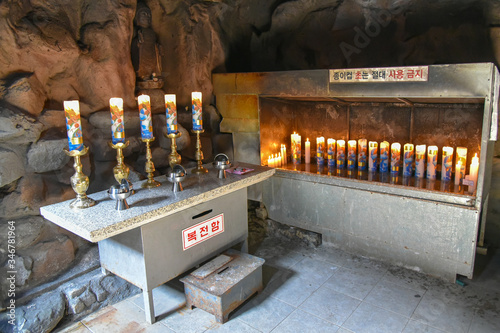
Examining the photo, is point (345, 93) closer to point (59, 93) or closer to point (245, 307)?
point (245, 307)

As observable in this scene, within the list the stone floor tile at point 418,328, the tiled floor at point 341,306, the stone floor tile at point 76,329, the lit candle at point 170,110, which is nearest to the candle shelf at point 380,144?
the tiled floor at point 341,306

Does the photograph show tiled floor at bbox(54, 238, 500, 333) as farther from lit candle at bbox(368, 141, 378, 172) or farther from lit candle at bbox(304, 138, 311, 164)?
lit candle at bbox(304, 138, 311, 164)

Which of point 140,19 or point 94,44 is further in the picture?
point 140,19

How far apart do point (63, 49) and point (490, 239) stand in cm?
473

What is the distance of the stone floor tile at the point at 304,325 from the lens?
3.00 m

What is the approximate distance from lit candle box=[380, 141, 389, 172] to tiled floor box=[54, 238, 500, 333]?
1.08 m

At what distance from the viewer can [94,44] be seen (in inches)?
141

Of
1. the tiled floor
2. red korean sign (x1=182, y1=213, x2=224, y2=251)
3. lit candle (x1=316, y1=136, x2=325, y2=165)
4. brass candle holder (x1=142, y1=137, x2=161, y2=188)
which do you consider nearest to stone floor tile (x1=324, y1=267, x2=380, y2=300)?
the tiled floor

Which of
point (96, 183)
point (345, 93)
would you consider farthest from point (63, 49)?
point (345, 93)

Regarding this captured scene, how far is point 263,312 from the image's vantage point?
3.23 meters

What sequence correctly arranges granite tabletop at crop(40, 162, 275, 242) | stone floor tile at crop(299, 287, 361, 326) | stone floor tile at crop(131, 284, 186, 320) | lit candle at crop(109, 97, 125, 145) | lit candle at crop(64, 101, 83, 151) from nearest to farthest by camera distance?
granite tabletop at crop(40, 162, 275, 242), lit candle at crop(64, 101, 83, 151), lit candle at crop(109, 97, 125, 145), stone floor tile at crop(299, 287, 361, 326), stone floor tile at crop(131, 284, 186, 320)

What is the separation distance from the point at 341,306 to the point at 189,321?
4.21 feet

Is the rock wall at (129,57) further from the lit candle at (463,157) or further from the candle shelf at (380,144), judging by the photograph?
the lit candle at (463,157)

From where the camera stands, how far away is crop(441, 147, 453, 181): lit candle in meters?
3.91
